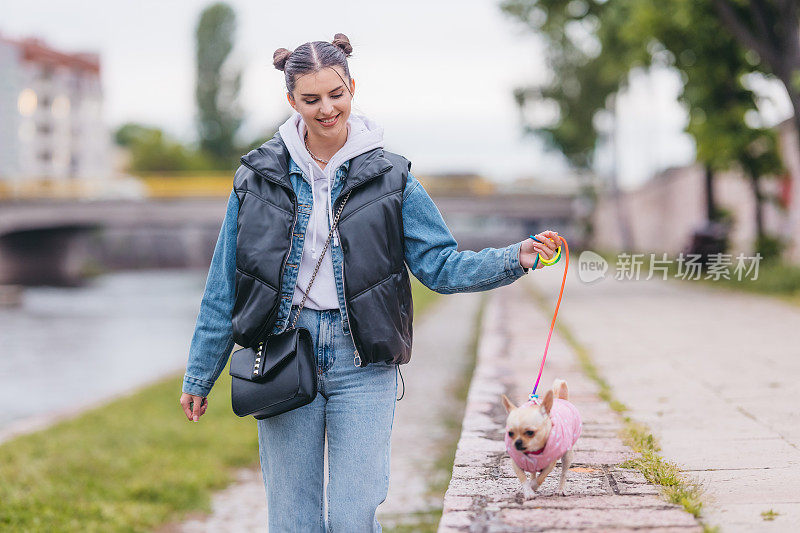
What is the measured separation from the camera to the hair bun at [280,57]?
2.83 m

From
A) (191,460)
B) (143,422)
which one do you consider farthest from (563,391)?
(143,422)

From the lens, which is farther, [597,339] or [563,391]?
[597,339]

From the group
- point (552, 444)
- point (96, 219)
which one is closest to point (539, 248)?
point (552, 444)

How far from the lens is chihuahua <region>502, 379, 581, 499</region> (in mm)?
2789

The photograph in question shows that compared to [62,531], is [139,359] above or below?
below

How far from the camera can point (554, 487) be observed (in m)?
3.21

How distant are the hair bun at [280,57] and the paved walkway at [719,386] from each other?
6.67 ft

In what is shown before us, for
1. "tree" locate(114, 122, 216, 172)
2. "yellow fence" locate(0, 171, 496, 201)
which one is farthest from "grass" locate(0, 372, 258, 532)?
"tree" locate(114, 122, 216, 172)

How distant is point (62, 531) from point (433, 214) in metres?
3.92

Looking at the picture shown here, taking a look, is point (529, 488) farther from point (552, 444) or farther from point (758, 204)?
point (758, 204)

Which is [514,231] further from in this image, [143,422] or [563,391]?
[563,391]

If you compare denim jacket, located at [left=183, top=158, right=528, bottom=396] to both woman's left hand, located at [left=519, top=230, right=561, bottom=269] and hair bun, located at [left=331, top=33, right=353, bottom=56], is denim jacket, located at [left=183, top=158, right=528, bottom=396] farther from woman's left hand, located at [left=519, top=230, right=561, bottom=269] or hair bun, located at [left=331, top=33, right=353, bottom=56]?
hair bun, located at [left=331, top=33, right=353, bottom=56]

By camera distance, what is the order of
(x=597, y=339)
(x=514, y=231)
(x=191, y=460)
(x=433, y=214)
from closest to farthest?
1. (x=433, y=214)
2. (x=191, y=460)
3. (x=597, y=339)
4. (x=514, y=231)

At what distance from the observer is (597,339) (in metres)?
8.59
